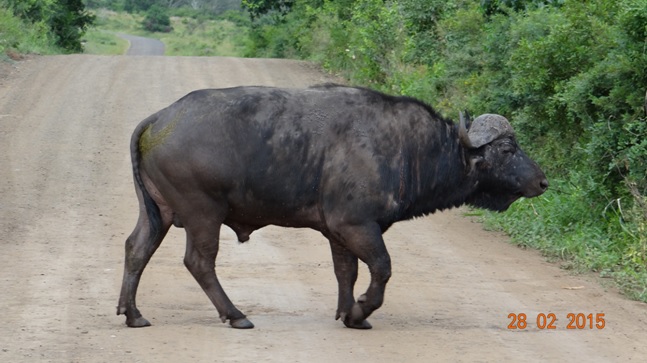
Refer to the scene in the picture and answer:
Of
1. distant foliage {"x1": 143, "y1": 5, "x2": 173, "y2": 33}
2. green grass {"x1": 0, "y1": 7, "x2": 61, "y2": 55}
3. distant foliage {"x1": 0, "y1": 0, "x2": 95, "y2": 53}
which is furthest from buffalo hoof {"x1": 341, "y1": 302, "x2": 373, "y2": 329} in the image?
distant foliage {"x1": 143, "y1": 5, "x2": 173, "y2": 33}

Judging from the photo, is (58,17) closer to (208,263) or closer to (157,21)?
(208,263)

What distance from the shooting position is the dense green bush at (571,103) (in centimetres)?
1057

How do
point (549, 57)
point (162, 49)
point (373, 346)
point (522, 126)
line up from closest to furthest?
point (373, 346)
point (549, 57)
point (522, 126)
point (162, 49)

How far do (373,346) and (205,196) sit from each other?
1.59 m

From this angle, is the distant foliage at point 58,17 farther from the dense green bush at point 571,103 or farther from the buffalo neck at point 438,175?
the buffalo neck at point 438,175

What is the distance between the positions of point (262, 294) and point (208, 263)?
4.21 ft

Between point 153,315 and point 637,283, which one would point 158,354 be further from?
point 637,283

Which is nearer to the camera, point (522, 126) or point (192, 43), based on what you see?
point (522, 126)

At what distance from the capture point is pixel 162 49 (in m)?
50.4

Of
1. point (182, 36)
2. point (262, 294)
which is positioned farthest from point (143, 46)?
point (262, 294)

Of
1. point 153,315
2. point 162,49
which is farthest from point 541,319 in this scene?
point 162,49

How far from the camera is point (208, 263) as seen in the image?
7953mm

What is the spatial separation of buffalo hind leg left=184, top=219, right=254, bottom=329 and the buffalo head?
1999mm

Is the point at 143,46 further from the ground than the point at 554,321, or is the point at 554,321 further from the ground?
the point at 554,321
